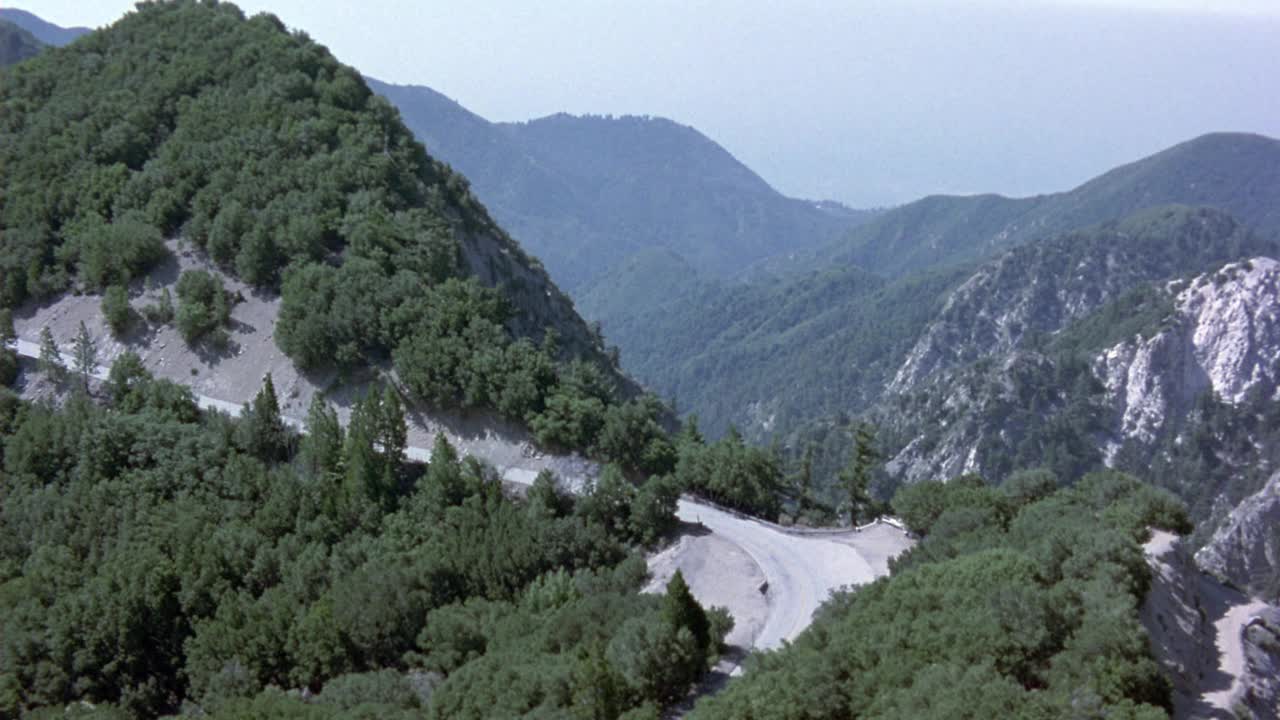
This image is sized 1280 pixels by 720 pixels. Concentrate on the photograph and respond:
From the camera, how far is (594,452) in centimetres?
4244

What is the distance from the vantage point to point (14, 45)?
156 m

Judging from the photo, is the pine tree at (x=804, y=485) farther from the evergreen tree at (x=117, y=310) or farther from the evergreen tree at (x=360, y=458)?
the evergreen tree at (x=117, y=310)

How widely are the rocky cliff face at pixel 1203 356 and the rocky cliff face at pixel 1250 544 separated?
38.6 metres

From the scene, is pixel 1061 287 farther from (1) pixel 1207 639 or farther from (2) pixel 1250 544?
(1) pixel 1207 639

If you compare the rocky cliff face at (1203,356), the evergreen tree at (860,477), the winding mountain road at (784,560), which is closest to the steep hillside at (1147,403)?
the rocky cliff face at (1203,356)

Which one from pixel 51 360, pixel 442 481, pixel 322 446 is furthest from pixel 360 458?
pixel 51 360

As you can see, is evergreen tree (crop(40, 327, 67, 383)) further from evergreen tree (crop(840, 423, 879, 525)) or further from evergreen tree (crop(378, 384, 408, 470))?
evergreen tree (crop(840, 423, 879, 525))

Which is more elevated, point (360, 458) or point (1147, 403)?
point (1147, 403)

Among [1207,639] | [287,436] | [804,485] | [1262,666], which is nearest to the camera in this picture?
[1262,666]

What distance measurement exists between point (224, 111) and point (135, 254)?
1299cm

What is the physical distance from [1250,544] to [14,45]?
178497mm

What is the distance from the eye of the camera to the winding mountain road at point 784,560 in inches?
1302

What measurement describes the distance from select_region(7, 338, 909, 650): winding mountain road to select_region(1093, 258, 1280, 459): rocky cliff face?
112 m

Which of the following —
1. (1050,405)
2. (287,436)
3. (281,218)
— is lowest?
(1050,405)
